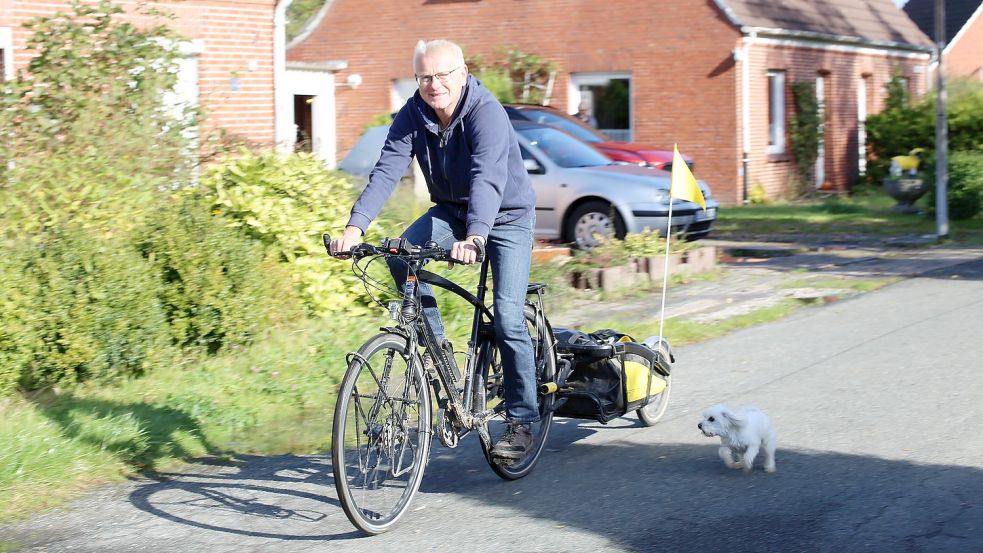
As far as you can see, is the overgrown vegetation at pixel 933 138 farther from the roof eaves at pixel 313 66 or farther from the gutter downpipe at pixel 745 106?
the roof eaves at pixel 313 66

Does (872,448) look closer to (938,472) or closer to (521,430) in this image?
(938,472)

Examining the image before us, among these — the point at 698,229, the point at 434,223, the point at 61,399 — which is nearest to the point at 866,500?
the point at 434,223

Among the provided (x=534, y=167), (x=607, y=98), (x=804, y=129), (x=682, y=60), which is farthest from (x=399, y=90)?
(x=534, y=167)

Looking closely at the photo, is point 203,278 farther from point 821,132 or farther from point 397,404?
point 821,132

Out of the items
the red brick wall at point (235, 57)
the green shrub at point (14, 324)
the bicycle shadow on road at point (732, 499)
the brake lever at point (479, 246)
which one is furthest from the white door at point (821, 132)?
the brake lever at point (479, 246)

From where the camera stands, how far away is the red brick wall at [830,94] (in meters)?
24.3

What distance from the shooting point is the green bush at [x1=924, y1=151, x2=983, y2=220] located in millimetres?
18312

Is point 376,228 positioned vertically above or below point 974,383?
above

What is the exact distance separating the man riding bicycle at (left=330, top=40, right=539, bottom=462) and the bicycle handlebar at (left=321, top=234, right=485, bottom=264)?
0.04 meters

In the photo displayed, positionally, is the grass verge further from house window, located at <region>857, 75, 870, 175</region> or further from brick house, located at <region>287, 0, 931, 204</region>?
house window, located at <region>857, 75, 870, 175</region>

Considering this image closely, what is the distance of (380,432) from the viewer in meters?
Result: 4.88

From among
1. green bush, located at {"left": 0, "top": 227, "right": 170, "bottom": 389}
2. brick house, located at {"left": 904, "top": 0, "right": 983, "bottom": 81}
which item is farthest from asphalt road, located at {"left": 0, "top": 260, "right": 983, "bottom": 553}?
brick house, located at {"left": 904, "top": 0, "right": 983, "bottom": 81}

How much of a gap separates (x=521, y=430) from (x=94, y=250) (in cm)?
326

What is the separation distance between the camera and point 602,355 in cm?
618
